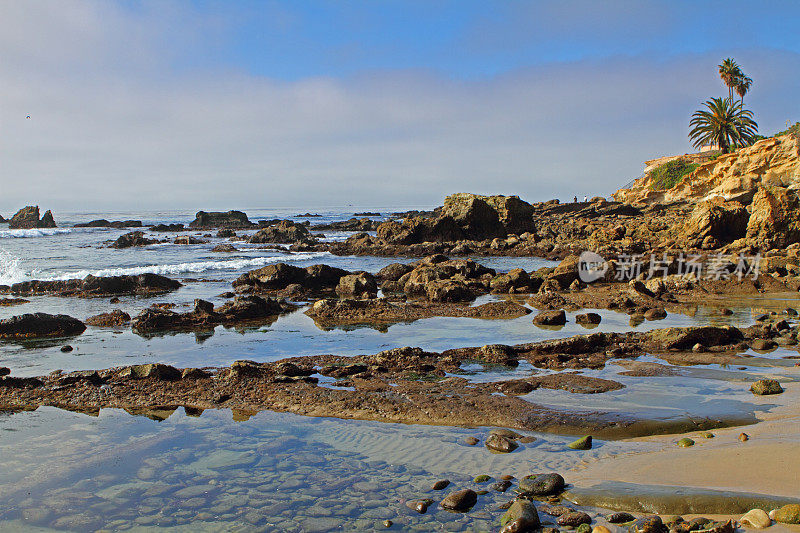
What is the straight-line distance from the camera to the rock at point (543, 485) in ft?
15.1

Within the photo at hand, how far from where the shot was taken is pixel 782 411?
20.3 feet

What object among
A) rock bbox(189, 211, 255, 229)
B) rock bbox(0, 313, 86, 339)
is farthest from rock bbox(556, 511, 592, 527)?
rock bbox(189, 211, 255, 229)

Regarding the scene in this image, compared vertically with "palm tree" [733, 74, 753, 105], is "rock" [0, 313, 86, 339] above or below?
below

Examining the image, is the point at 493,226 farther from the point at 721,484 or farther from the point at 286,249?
the point at 721,484

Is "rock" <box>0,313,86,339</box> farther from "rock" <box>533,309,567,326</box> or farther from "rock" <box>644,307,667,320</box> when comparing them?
"rock" <box>644,307,667,320</box>

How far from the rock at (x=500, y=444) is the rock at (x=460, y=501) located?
43.0 inches

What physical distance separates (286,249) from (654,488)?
35.3 metres

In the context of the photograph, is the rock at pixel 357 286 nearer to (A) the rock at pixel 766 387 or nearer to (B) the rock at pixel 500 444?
(A) the rock at pixel 766 387

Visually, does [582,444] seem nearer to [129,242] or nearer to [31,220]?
[129,242]

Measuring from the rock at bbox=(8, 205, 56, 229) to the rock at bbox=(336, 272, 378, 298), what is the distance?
69630mm

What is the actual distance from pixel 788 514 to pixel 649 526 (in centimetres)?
88

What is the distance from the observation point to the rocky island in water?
14.8 ft

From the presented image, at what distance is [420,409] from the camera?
677 cm

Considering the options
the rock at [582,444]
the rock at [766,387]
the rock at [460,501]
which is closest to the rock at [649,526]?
the rock at [460,501]
